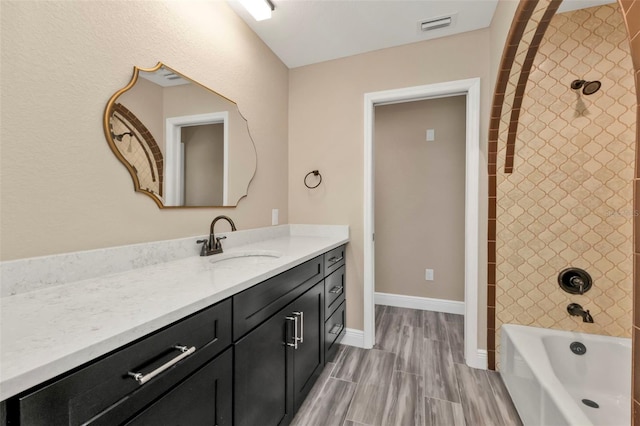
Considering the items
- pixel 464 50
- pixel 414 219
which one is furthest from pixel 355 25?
pixel 414 219

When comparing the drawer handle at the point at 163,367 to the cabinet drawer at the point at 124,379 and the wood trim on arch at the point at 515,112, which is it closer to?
the cabinet drawer at the point at 124,379

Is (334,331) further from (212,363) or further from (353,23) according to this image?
(353,23)

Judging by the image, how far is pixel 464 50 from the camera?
2078 mm

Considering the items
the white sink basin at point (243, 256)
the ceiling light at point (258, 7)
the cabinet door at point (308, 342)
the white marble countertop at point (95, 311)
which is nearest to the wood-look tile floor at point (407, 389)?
the cabinet door at point (308, 342)

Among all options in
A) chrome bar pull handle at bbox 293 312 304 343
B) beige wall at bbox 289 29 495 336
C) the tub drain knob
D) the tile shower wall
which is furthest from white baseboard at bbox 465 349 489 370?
chrome bar pull handle at bbox 293 312 304 343

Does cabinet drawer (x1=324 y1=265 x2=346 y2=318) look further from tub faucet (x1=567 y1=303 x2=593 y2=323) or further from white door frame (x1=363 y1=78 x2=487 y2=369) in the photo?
tub faucet (x1=567 y1=303 x2=593 y2=323)

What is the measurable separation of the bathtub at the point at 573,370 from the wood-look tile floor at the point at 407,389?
18cm

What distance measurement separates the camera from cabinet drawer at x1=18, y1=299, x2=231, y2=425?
1.61 ft

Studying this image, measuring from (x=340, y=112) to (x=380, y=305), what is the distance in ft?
7.44

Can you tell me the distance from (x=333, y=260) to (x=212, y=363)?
4.20 feet

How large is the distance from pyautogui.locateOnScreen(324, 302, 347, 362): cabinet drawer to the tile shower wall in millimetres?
1163

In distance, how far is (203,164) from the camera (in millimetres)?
1641

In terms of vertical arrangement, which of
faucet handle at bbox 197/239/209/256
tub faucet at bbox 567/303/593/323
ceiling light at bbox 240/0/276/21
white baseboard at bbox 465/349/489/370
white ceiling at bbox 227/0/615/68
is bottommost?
white baseboard at bbox 465/349/489/370

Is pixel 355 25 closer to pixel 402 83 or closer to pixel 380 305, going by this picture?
pixel 402 83
